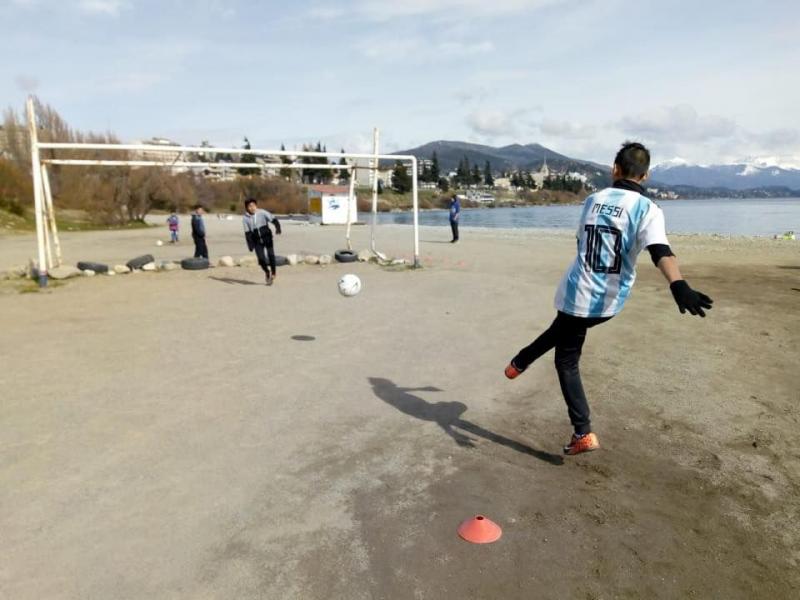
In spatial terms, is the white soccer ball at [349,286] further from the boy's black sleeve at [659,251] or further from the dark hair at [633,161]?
the boy's black sleeve at [659,251]

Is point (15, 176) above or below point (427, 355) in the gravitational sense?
above

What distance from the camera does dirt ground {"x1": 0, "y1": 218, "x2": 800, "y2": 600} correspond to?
9.30 ft

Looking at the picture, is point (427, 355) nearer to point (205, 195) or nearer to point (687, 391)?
point (687, 391)

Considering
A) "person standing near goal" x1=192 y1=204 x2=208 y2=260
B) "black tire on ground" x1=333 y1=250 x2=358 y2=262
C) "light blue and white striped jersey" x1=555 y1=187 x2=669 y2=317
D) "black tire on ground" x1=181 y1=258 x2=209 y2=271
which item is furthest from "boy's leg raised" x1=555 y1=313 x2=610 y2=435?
"person standing near goal" x1=192 y1=204 x2=208 y2=260

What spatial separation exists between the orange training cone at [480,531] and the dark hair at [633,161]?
2.54m

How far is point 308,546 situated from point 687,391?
13.9ft

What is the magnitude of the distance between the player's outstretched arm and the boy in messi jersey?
0.01 meters

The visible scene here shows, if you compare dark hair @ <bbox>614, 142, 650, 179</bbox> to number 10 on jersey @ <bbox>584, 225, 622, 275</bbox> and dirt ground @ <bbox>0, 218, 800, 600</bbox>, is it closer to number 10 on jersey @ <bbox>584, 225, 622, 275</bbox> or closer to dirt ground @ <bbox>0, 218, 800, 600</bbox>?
number 10 on jersey @ <bbox>584, 225, 622, 275</bbox>

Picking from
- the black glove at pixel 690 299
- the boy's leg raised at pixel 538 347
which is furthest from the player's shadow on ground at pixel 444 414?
the black glove at pixel 690 299

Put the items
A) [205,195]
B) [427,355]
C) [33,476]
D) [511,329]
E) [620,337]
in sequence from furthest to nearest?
[205,195], [511,329], [620,337], [427,355], [33,476]

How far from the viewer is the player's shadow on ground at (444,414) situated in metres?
4.31

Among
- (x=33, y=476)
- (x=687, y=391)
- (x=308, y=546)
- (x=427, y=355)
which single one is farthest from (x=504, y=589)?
(x=427, y=355)

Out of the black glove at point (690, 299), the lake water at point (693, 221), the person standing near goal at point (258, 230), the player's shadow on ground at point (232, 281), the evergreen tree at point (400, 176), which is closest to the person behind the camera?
the black glove at point (690, 299)

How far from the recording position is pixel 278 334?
821cm
